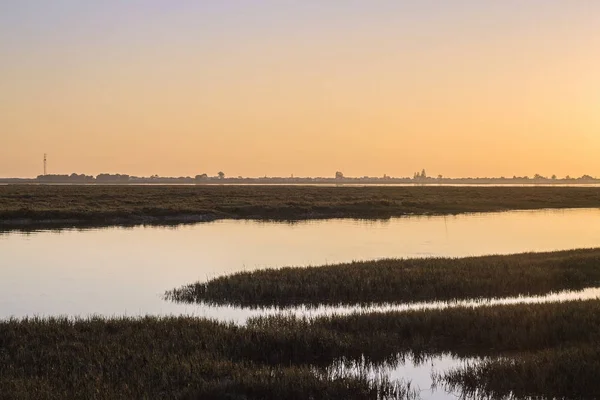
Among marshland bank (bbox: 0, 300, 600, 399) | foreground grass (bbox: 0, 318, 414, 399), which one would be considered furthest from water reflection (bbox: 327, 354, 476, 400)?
foreground grass (bbox: 0, 318, 414, 399)

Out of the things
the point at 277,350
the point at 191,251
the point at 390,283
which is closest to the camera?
the point at 277,350

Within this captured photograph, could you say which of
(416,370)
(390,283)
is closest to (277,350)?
(416,370)

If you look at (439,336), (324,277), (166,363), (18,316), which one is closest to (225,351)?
(166,363)

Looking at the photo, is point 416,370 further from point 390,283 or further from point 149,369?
point 390,283

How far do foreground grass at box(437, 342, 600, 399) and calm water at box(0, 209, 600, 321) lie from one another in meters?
7.42

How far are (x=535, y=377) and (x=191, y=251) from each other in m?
24.9

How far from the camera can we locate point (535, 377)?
10.5 m

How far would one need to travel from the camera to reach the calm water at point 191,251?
65.0ft

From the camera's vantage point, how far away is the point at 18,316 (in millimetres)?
16984

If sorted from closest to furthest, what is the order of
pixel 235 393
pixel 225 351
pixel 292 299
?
pixel 235 393
pixel 225 351
pixel 292 299

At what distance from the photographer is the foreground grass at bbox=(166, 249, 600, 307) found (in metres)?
19.8

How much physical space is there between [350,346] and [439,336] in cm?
240

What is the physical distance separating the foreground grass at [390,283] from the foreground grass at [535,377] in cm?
789

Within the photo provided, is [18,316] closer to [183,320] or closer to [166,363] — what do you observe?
[183,320]
